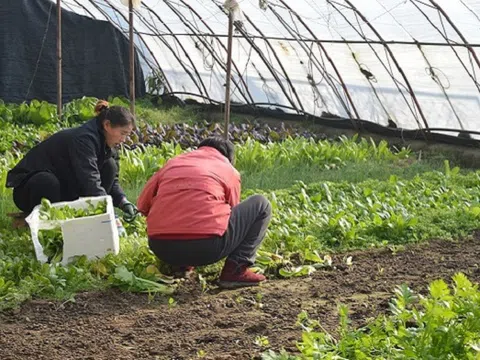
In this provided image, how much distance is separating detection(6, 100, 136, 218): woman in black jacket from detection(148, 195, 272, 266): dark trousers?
1183 millimetres

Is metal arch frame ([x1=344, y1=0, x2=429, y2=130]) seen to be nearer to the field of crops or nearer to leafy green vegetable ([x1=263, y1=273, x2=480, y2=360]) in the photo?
the field of crops

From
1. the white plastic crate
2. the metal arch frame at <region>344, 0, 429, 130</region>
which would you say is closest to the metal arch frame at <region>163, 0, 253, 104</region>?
the metal arch frame at <region>344, 0, 429, 130</region>

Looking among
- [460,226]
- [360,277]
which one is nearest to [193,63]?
[460,226]

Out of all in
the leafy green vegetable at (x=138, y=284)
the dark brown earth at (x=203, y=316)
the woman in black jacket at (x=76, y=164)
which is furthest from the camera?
the woman in black jacket at (x=76, y=164)

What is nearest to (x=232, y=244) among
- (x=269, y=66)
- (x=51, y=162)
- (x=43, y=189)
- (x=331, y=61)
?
(x=43, y=189)

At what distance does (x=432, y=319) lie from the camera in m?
2.72

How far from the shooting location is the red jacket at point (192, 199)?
14.3ft

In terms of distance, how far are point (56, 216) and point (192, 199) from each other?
1303 mm

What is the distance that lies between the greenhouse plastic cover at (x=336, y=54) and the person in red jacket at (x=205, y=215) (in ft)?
13.9

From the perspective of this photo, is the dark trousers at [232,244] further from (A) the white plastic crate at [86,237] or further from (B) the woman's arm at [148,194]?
(A) the white plastic crate at [86,237]

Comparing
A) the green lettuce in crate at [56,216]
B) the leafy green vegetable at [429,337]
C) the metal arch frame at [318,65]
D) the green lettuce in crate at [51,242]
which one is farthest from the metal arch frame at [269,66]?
the leafy green vegetable at [429,337]

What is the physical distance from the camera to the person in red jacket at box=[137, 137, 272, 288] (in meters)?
4.37

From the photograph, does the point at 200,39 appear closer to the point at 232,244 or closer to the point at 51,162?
the point at 51,162

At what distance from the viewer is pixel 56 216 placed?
5.19 m
